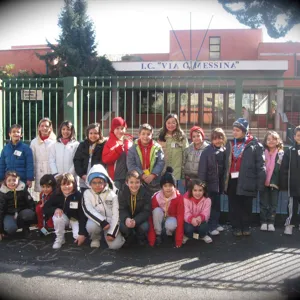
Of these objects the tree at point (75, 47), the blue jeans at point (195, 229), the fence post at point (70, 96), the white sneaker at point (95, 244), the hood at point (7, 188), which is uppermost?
the tree at point (75, 47)

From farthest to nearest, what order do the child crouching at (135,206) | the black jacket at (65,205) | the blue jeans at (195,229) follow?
the black jacket at (65,205), the blue jeans at (195,229), the child crouching at (135,206)

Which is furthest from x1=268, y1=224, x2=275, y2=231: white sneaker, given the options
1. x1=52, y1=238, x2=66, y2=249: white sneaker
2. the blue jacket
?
the blue jacket

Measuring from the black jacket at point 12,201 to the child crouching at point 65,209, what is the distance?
38 centimetres

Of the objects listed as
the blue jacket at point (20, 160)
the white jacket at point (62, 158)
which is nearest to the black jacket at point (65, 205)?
the white jacket at point (62, 158)

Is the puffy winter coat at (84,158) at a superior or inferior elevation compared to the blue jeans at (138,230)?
superior

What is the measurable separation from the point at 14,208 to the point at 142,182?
1.84 meters

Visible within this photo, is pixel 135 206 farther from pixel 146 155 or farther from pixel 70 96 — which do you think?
pixel 70 96


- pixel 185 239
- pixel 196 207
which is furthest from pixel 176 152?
pixel 185 239

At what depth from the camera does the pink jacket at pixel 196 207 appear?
501cm

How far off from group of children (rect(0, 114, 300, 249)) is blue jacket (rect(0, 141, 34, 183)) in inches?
0.6

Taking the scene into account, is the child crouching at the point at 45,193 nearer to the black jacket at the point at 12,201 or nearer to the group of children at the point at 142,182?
the group of children at the point at 142,182

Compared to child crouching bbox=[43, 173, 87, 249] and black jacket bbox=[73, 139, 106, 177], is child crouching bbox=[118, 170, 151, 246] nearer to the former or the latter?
child crouching bbox=[43, 173, 87, 249]

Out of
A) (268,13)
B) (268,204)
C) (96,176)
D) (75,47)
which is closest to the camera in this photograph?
(96,176)

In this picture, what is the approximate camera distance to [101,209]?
4859mm
